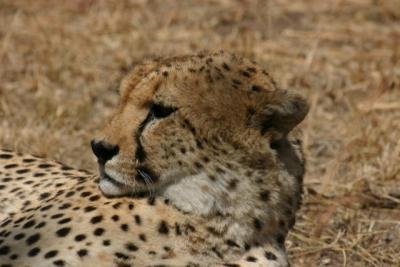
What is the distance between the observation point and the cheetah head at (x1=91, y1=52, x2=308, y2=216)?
2725 millimetres

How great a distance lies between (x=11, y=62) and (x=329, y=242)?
2.25m

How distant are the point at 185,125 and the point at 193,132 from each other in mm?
30

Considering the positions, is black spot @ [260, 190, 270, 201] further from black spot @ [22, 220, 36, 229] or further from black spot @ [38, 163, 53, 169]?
black spot @ [38, 163, 53, 169]

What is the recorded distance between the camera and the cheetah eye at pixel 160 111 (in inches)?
109

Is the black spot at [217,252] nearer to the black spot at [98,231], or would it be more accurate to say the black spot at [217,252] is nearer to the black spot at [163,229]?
the black spot at [163,229]

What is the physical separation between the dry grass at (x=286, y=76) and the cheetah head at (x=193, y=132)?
82cm

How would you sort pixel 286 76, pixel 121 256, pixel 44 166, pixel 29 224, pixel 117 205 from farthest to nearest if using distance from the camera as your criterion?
pixel 286 76 → pixel 44 166 → pixel 29 224 → pixel 117 205 → pixel 121 256

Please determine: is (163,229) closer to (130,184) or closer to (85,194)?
(130,184)

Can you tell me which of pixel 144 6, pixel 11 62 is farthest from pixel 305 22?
pixel 11 62

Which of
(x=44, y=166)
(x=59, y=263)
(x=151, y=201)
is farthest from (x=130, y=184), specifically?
(x=44, y=166)

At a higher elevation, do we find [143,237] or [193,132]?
[193,132]

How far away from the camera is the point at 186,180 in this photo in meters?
2.73

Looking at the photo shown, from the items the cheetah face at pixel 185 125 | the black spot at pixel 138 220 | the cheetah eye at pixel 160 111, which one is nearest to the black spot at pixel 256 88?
the cheetah face at pixel 185 125

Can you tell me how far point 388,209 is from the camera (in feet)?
13.0
